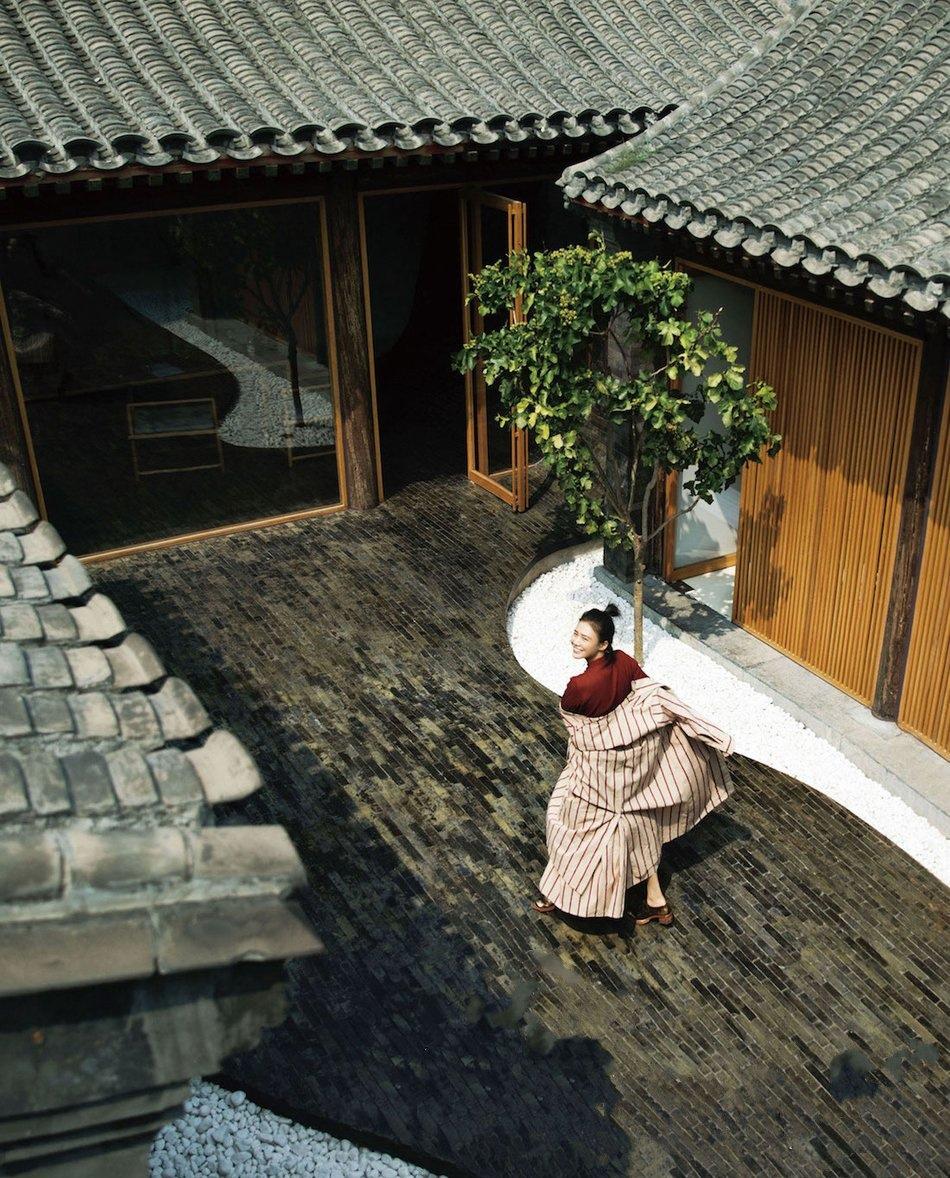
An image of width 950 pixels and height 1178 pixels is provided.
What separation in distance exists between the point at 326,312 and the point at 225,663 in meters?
3.22

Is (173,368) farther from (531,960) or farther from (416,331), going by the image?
(531,960)

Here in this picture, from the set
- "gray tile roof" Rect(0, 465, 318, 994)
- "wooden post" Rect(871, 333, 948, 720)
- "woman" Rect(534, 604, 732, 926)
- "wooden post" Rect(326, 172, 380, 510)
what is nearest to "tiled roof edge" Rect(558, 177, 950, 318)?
"wooden post" Rect(871, 333, 948, 720)

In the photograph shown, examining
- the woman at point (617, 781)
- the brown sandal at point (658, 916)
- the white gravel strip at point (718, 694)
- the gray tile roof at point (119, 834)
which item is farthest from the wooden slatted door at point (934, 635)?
the gray tile roof at point (119, 834)

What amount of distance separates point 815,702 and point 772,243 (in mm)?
3019

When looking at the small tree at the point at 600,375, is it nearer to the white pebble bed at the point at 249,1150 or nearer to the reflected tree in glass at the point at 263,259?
the reflected tree in glass at the point at 263,259

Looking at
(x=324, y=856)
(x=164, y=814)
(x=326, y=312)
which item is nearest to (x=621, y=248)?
(x=326, y=312)

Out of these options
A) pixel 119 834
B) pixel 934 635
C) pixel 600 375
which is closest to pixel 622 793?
pixel 934 635

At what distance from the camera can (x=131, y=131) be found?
9.07 metres

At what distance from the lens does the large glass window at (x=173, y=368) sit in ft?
33.5

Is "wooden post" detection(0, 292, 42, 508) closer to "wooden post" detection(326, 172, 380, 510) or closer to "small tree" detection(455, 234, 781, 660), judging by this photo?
"wooden post" detection(326, 172, 380, 510)

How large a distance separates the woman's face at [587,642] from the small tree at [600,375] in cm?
197

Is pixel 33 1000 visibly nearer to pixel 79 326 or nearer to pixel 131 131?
pixel 131 131

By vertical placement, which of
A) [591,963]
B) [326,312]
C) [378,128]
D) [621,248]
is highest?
[378,128]

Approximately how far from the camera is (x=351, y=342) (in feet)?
37.0
